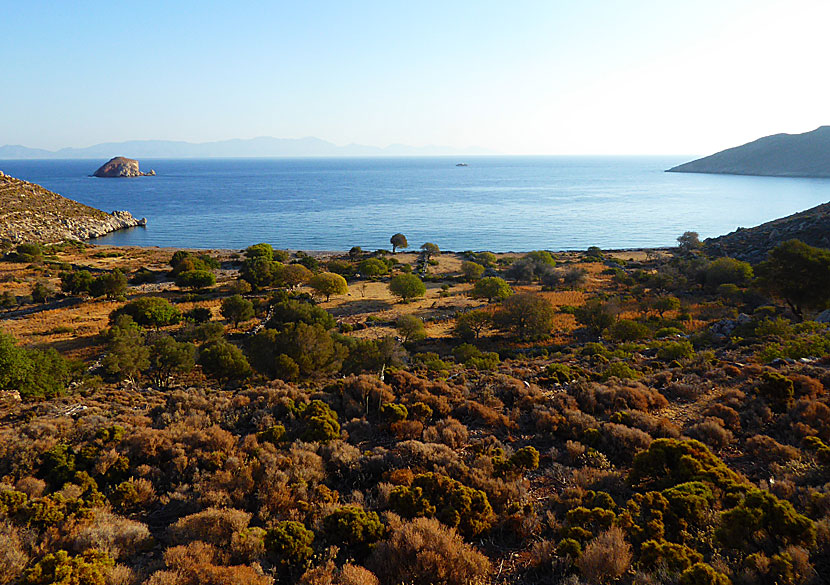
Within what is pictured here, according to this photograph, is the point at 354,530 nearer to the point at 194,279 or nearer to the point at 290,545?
the point at 290,545

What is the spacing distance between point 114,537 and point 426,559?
5782 millimetres

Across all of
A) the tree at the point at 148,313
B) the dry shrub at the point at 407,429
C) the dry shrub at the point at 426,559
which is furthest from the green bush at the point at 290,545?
the tree at the point at 148,313

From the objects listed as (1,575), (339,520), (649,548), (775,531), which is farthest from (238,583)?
(775,531)

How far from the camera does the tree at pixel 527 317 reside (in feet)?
108

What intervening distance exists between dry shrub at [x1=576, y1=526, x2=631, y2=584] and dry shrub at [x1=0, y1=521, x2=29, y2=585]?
9294 mm

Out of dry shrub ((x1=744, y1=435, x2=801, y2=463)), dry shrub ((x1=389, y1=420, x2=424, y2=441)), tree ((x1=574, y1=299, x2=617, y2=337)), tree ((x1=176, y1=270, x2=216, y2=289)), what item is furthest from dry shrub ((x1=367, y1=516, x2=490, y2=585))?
tree ((x1=176, y1=270, x2=216, y2=289))

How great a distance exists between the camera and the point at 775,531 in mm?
7449

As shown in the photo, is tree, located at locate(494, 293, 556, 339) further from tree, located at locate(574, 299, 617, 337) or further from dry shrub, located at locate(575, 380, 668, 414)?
dry shrub, located at locate(575, 380, 668, 414)

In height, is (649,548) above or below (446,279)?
above

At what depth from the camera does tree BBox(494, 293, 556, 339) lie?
3288 centimetres

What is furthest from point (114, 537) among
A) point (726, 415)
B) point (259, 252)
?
point (259, 252)

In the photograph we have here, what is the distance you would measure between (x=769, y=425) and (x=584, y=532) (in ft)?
29.5

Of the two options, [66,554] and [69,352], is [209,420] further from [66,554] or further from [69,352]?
[69,352]

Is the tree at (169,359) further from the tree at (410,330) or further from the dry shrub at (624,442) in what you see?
the dry shrub at (624,442)
